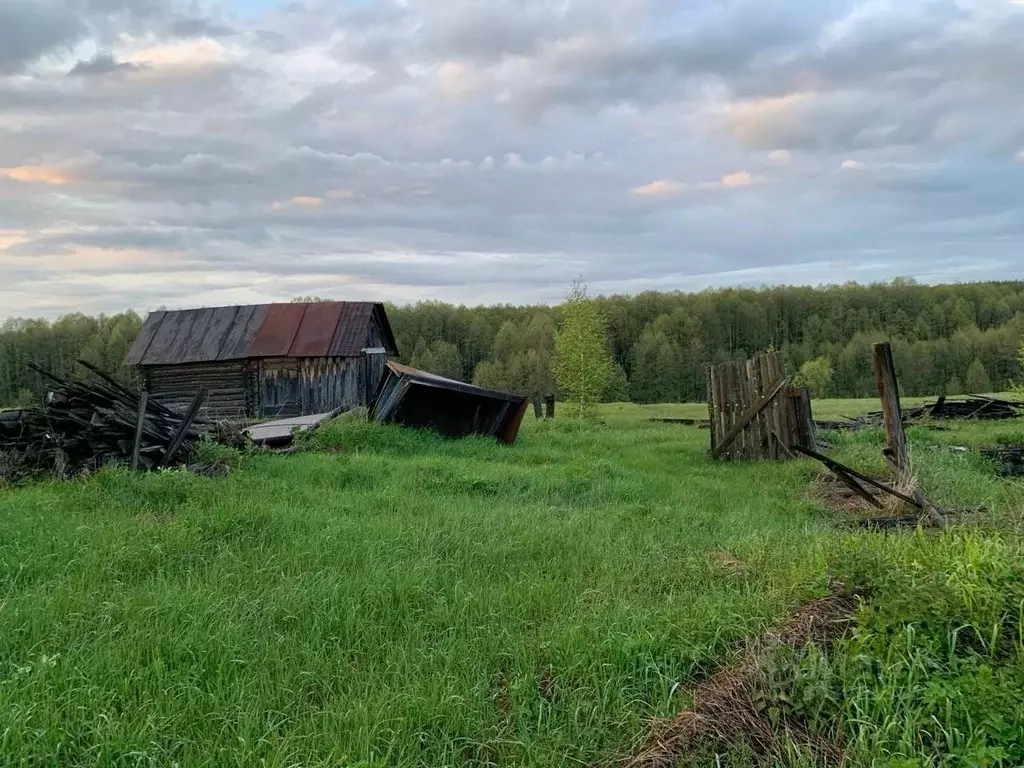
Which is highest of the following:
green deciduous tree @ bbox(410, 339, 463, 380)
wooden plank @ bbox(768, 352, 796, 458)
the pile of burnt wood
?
green deciduous tree @ bbox(410, 339, 463, 380)

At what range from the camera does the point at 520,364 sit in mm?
74750

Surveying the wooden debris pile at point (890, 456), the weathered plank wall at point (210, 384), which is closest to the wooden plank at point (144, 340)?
the weathered plank wall at point (210, 384)

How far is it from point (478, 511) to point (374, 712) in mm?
4388

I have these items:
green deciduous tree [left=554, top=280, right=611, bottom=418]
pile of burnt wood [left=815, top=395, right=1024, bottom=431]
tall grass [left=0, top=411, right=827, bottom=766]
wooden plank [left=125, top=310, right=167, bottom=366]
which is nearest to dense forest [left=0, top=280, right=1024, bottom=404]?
green deciduous tree [left=554, top=280, right=611, bottom=418]

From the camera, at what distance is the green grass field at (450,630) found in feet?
10.7

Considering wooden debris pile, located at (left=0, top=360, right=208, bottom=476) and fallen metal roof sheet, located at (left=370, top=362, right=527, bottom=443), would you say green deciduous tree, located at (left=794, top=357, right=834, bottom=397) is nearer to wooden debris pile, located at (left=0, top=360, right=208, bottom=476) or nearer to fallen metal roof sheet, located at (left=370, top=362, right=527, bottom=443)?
fallen metal roof sheet, located at (left=370, top=362, right=527, bottom=443)

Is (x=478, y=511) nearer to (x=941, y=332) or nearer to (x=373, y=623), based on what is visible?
(x=373, y=623)

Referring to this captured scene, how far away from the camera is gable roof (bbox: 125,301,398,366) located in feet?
91.6

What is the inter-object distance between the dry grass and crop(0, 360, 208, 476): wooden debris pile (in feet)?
26.9

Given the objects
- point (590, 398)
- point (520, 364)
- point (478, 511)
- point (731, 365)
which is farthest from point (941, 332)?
point (478, 511)

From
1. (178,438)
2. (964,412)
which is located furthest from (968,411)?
(178,438)

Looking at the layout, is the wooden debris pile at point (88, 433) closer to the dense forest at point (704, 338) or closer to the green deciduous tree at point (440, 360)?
the dense forest at point (704, 338)

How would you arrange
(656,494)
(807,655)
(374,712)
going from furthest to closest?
(656,494) → (807,655) → (374,712)

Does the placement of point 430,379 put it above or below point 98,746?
above
